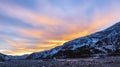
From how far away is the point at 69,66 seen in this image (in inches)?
1350

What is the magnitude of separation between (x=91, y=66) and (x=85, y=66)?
676mm

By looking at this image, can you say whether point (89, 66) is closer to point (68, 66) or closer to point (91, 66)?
point (91, 66)

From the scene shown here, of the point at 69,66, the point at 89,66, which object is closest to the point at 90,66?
the point at 89,66

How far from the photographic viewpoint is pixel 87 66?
109 ft

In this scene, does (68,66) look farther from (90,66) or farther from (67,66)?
(90,66)

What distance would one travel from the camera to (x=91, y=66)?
33.1 metres

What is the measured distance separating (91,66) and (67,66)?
9.81 feet

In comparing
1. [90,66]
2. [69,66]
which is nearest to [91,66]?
[90,66]

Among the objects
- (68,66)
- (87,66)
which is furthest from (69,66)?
(87,66)

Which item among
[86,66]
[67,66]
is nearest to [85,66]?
[86,66]

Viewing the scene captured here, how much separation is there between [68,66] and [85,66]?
2.15 m

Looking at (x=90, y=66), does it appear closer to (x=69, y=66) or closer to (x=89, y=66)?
(x=89, y=66)

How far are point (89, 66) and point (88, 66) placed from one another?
0.50 ft

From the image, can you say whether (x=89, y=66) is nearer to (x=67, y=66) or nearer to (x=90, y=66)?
(x=90, y=66)
